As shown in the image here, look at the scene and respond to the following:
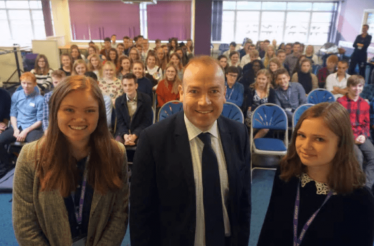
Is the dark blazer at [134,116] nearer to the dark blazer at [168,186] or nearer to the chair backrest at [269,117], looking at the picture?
the chair backrest at [269,117]

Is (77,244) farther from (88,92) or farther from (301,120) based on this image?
(301,120)

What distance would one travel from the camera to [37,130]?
3498 millimetres

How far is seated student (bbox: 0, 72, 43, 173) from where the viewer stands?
3424 millimetres

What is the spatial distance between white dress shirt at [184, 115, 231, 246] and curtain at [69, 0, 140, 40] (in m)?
12.9

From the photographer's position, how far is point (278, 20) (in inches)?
523

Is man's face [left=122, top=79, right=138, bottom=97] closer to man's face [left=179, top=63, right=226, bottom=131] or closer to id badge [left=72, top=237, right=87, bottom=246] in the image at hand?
id badge [left=72, top=237, right=87, bottom=246]

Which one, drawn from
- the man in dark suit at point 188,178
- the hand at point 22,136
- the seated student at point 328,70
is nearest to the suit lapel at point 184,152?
the man in dark suit at point 188,178

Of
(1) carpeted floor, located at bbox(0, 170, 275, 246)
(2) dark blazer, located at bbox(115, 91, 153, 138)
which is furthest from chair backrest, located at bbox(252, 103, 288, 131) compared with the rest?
(2) dark blazer, located at bbox(115, 91, 153, 138)

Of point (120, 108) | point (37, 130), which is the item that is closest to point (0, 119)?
point (37, 130)

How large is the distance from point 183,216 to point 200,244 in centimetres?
18

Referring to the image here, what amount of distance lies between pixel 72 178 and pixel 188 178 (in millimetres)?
605

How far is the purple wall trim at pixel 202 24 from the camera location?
6.82 meters

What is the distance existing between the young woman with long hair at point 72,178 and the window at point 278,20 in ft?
42.1

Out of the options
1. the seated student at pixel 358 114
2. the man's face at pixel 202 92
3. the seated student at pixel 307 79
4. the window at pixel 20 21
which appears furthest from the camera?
the window at pixel 20 21
